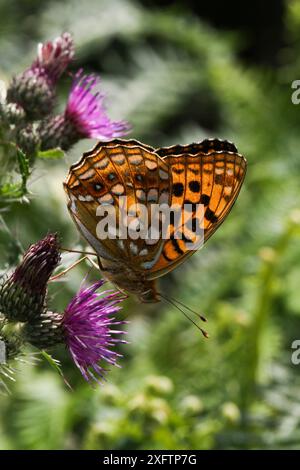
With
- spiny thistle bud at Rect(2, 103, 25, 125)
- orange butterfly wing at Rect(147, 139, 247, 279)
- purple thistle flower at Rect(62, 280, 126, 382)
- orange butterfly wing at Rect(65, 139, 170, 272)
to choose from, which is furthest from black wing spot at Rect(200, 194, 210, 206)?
spiny thistle bud at Rect(2, 103, 25, 125)

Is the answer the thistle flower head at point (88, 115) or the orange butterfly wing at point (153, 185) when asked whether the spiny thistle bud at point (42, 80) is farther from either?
the orange butterfly wing at point (153, 185)

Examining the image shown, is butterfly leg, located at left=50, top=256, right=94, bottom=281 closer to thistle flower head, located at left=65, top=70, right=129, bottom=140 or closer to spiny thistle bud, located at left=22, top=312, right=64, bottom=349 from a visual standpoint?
spiny thistle bud, located at left=22, top=312, right=64, bottom=349

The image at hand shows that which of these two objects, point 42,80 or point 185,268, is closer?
point 42,80

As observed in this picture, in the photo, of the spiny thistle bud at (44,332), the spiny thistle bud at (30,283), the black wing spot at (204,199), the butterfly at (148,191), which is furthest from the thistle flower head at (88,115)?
the spiny thistle bud at (44,332)

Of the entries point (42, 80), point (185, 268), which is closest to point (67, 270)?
→ point (42, 80)

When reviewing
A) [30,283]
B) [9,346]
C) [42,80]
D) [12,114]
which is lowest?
[9,346]

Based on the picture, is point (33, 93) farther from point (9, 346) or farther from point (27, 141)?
point (9, 346)
